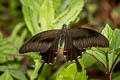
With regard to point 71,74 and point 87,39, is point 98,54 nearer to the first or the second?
point 87,39

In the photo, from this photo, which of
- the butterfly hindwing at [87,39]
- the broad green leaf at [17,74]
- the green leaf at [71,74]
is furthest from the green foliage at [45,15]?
the green leaf at [71,74]

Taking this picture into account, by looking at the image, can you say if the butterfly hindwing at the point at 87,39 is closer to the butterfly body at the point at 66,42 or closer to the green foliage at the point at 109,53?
the butterfly body at the point at 66,42

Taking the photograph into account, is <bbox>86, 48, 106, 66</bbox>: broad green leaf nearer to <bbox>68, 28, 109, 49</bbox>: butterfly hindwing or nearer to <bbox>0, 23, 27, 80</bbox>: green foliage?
<bbox>68, 28, 109, 49</bbox>: butterfly hindwing

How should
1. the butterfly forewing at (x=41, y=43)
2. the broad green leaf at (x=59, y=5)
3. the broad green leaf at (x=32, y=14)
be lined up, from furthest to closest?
the broad green leaf at (x=59, y=5) < the broad green leaf at (x=32, y=14) < the butterfly forewing at (x=41, y=43)

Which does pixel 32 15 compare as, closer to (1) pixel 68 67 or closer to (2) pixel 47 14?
(2) pixel 47 14

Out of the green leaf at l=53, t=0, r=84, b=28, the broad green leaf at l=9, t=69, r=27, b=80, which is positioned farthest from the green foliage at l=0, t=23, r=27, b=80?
the green leaf at l=53, t=0, r=84, b=28
